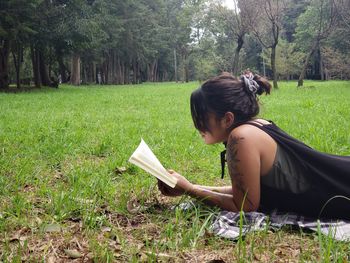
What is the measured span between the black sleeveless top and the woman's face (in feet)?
0.64

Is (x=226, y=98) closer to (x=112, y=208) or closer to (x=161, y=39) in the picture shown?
(x=112, y=208)

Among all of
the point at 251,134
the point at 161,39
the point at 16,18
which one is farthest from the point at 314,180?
→ the point at 161,39

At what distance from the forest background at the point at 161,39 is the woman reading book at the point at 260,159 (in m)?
7.86

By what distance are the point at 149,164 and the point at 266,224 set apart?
81 centimetres

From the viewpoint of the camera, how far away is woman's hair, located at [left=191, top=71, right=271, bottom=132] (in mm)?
2471

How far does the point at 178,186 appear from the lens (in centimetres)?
282

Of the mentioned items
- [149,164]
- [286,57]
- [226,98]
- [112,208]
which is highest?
[286,57]

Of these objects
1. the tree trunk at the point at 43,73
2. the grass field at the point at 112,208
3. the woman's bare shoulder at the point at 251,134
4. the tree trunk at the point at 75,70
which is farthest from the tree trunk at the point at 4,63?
the woman's bare shoulder at the point at 251,134

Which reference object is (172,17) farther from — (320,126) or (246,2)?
(320,126)

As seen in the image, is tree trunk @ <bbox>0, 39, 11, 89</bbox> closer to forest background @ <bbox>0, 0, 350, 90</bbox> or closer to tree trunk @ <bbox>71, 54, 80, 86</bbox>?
forest background @ <bbox>0, 0, 350, 90</bbox>

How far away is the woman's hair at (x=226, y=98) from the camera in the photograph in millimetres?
2471

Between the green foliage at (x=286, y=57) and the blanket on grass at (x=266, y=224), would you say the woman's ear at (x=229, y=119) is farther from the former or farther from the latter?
the green foliage at (x=286, y=57)

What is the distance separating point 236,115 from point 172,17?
195ft

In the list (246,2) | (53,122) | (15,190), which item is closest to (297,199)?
(15,190)
